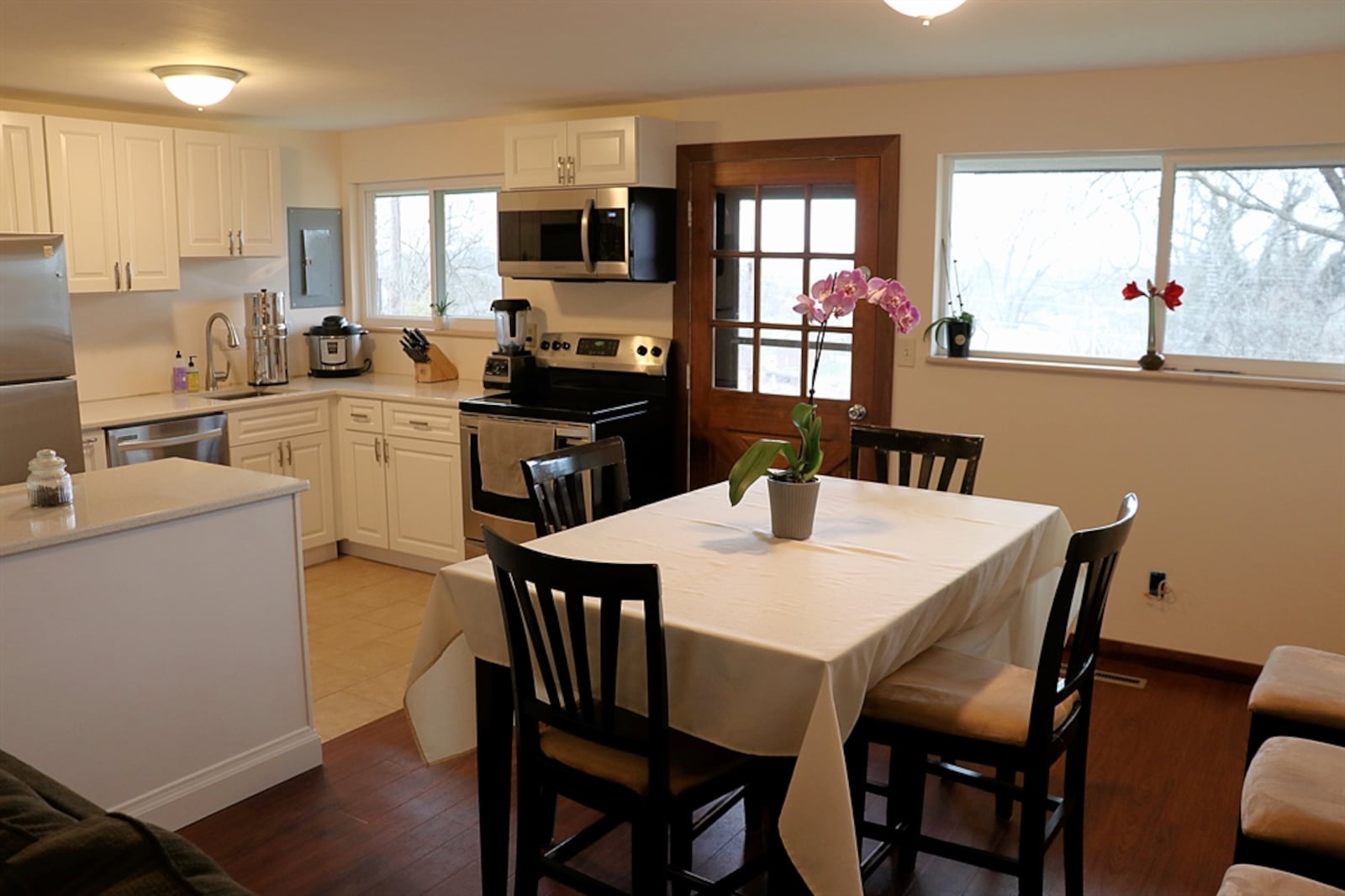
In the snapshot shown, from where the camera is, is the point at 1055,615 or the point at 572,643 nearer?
the point at 572,643

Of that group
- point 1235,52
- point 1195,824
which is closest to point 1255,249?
point 1235,52

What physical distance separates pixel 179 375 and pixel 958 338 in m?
3.75

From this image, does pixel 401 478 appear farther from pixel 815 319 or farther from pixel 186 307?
pixel 815 319

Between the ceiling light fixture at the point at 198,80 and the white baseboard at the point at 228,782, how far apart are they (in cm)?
239

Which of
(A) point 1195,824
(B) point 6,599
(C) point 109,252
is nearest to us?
(B) point 6,599

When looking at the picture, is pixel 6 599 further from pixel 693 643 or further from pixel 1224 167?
pixel 1224 167

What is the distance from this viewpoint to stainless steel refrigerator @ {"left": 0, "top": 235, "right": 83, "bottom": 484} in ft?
13.1

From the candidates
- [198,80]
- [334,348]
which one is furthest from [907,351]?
[334,348]

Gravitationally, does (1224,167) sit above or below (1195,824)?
above

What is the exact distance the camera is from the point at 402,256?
20.1 feet

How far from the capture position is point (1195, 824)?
2934mm

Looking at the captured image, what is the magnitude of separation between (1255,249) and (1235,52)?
74 cm

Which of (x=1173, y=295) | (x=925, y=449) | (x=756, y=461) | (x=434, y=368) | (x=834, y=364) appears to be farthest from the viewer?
(x=434, y=368)

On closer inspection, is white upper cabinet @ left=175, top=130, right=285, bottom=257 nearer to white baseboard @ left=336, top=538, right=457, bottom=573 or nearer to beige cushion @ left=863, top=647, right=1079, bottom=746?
white baseboard @ left=336, top=538, right=457, bottom=573
